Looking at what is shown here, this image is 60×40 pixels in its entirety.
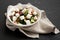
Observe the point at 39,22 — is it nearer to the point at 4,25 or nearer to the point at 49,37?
the point at 49,37

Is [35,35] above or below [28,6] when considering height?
below

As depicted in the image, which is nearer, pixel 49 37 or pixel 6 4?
pixel 49 37

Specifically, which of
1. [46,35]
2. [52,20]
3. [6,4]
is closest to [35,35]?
Result: [46,35]

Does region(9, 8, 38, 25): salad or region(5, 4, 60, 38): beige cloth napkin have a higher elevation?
region(9, 8, 38, 25): salad

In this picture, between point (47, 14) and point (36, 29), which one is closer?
point (36, 29)

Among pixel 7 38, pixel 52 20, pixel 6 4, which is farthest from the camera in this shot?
pixel 6 4

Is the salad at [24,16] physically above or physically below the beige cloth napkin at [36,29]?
A: above

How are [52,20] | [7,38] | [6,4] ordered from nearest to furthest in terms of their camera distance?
[7,38], [52,20], [6,4]
